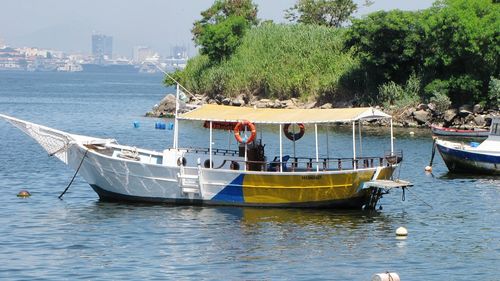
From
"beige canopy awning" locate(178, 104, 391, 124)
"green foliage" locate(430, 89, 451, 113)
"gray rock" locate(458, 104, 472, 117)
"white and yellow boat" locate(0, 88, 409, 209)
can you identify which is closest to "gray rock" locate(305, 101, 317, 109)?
"green foliage" locate(430, 89, 451, 113)

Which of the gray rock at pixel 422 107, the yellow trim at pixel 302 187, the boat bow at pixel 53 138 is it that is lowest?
the yellow trim at pixel 302 187

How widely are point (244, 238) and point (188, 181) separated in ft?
20.0

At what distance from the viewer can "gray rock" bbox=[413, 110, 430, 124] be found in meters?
82.7

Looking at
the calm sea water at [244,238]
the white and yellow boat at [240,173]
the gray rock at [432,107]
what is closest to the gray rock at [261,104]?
the gray rock at [432,107]

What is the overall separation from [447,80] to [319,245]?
53218 millimetres

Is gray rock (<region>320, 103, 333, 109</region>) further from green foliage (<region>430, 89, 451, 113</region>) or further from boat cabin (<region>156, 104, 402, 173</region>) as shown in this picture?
boat cabin (<region>156, 104, 402, 173</region>)

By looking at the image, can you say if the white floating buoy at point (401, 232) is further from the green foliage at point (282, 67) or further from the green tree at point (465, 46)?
the green foliage at point (282, 67)

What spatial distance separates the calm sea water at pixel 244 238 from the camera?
99.7 ft

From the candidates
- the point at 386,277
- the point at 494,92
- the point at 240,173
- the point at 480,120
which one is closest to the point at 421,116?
the point at 480,120

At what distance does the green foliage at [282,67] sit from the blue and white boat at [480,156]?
3949 cm

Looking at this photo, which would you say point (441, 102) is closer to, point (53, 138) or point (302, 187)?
point (302, 187)

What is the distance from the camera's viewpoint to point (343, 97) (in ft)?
304

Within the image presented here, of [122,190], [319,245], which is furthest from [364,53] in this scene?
[319,245]

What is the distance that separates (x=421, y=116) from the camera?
82938 mm
